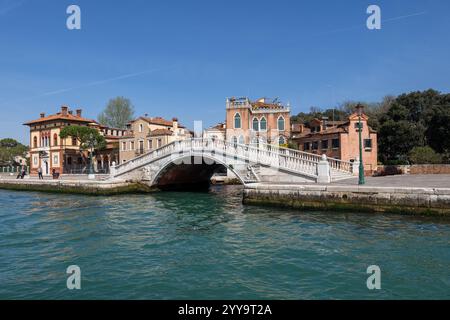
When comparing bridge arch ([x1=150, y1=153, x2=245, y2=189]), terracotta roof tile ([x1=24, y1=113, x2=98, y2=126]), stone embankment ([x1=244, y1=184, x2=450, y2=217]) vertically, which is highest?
terracotta roof tile ([x1=24, y1=113, x2=98, y2=126])

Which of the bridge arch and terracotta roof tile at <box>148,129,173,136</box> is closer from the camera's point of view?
the bridge arch

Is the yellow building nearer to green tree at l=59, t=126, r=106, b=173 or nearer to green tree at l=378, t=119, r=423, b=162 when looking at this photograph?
green tree at l=59, t=126, r=106, b=173

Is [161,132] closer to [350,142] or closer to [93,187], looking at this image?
[93,187]

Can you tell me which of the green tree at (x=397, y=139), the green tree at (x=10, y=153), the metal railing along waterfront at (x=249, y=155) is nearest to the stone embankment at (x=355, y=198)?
the metal railing along waterfront at (x=249, y=155)

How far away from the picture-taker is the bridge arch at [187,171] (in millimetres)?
19603

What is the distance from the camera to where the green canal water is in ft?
18.9

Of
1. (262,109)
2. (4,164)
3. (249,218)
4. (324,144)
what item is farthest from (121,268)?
(4,164)

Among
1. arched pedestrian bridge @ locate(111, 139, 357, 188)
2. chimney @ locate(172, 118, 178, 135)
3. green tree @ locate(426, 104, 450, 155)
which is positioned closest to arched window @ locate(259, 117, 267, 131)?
chimney @ locate(172, 118, 178, 135)

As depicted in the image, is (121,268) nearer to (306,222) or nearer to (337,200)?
(306,222)

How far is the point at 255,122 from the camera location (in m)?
36.1

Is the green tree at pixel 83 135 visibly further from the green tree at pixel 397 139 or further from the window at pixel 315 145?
the green tree at pixel 397 139

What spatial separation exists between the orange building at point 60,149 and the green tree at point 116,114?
1088cm

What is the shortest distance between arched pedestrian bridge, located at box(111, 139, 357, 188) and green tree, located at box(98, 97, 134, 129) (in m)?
35.4

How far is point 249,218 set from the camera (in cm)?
1258
